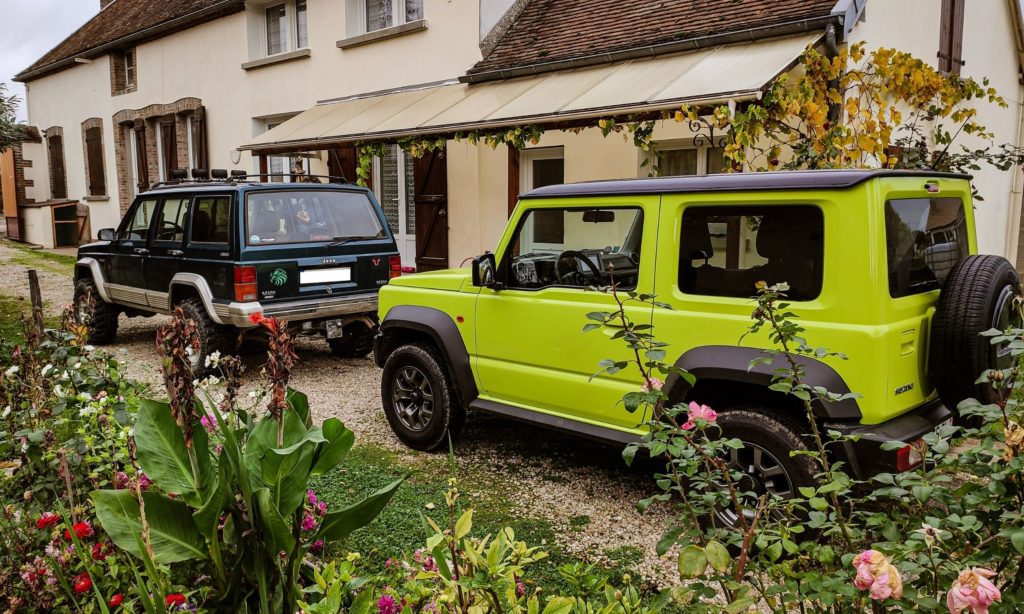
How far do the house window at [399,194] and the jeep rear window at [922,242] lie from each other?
9.60 m

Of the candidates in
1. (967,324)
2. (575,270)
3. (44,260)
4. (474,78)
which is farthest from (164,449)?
(44,260)

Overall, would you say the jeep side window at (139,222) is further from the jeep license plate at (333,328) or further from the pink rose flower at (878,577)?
the pink rose flower at (878,577)

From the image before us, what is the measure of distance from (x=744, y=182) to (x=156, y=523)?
2.93m

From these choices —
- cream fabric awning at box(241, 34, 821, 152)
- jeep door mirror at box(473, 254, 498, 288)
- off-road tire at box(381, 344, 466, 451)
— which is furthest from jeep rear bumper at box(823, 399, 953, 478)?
cream fabric awning at box(241, 34, 821, 152)

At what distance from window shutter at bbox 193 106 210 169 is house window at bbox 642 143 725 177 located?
1143cm

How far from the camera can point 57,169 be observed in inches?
918

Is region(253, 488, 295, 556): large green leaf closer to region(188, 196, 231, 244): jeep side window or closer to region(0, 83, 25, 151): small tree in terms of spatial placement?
region(188, 196, 231, 244): jeep side window

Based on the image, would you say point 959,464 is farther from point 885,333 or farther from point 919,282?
point 919,282

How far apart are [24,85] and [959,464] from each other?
29.0 meters

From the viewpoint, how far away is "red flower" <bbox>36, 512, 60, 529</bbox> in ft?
8.82

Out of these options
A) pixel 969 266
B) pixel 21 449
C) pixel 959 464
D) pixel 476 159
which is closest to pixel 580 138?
pixel 476 159

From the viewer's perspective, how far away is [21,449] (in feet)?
10.8

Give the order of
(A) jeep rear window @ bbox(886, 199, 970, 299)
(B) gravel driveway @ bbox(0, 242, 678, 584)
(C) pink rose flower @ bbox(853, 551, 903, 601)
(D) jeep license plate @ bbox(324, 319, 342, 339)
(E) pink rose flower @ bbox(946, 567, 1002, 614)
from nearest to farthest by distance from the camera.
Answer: (E) pink rose flower @ bbox(946, 567, 1002, 614), (C) pink rose flower @ bbox(853, 551, 903, 601), (A) jeep rear window @ bbox(886, 199, 970, 299), (B) gravel driveway @ bbox(0, 242, 678, 584), (D) jeep license plate @ bbox(324, 319, 342, 339)

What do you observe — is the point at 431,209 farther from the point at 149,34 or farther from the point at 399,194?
the point at 149,34
